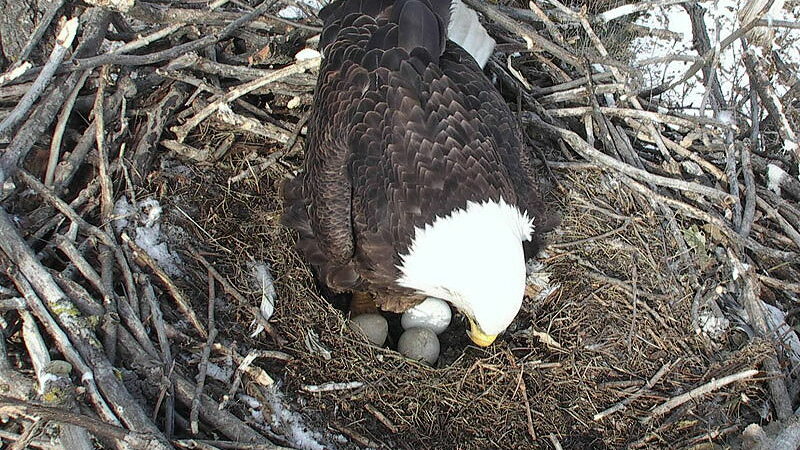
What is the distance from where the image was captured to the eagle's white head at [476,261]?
107 inches

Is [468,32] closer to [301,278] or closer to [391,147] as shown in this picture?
[391,147]

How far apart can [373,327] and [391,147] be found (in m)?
1.04

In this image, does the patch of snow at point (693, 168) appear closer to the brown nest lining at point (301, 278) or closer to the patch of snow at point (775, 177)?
the brown nest lining at point (301, 278)

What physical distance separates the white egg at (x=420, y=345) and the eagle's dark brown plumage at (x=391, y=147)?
0.18m

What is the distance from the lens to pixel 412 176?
2.93 metres

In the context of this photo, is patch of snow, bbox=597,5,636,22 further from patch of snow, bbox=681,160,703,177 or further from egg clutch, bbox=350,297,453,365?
egg clutch, bbox=350,297,453,365

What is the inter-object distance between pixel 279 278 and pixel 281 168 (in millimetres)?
755

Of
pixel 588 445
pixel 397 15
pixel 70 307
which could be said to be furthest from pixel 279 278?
pixel 588 445

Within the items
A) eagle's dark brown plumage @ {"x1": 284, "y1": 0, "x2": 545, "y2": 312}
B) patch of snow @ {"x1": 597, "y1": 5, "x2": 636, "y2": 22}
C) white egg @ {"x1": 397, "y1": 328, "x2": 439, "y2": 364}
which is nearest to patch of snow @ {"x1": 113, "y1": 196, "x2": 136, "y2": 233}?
eagle's dark brown plumage @ {"x1": 284, "y1": 0, "x2": 545, "y2": 312}

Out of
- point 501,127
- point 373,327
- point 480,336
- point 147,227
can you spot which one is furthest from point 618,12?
point 147,227

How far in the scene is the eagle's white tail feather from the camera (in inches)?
151

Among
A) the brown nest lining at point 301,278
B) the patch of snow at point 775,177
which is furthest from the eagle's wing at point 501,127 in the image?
the patch of snow at point 775,177

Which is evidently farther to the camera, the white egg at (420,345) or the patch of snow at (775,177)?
the patch of snow at (775,177)

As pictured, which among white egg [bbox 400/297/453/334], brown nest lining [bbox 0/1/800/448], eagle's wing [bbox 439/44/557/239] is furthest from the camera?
white egg [bbox 400/297/453/334]
